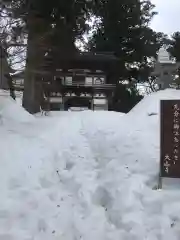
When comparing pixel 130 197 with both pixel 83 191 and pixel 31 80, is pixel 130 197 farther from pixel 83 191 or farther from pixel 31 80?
pixel 31 80

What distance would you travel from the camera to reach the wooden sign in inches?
229

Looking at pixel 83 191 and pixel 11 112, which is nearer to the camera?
pixel 83 191

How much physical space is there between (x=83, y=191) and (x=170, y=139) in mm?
1481

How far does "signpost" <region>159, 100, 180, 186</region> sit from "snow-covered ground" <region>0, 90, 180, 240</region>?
27 centimetres

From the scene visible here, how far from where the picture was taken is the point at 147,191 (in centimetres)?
568

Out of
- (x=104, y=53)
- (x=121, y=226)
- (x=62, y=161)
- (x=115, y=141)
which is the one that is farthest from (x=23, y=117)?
(x=104, y=53)

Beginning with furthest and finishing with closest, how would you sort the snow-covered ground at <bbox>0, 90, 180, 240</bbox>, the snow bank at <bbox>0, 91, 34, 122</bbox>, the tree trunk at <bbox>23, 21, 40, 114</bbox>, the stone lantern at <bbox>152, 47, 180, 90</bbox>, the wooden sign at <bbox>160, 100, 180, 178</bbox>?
the stone lantern at <bbox>152, 47, 180, 90</bbox> → the tree trunk at <bbox>23, 21, 40, 114</bbox> → the snow bank at <bbox>0, 91, 34, 122</bbox> → the wooden sign at <bbox>160, 100, 180, 178</bbox> → the snow-covered ground at <bbox>0, 90, 180, 240</bbox>

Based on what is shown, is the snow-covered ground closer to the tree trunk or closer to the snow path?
the snow path

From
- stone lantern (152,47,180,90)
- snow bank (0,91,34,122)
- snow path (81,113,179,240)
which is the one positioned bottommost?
snow path (81,113,179,240)

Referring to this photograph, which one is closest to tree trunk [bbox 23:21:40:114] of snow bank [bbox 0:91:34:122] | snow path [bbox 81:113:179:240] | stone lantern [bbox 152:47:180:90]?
snow bank [bbox 0:91:34:122]

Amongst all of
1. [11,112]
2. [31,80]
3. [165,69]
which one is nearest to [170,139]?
[11,112]

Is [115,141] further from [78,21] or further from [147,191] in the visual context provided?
[78,21]

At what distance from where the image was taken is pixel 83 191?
5.75m

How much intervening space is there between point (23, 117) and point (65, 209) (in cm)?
935
